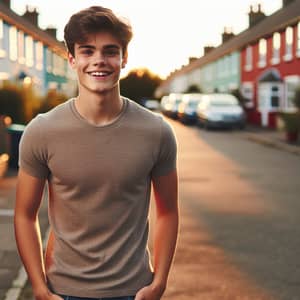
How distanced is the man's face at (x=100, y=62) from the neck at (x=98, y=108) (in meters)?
0.03

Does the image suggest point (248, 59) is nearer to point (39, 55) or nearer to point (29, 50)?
point (39, 55)

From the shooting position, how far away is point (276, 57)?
38250 millimetres

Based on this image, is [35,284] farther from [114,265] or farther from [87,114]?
[87,114]

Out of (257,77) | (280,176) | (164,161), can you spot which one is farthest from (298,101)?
(164,161)

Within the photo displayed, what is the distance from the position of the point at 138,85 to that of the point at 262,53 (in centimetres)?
5879

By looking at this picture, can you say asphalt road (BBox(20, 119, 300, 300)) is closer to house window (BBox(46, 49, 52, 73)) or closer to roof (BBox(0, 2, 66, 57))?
roof (BBox(0, 2, 66, 57))

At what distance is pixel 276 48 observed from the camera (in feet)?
126

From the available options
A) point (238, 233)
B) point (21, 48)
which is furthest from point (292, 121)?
point (21, 48)

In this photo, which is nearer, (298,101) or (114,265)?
(114,265)

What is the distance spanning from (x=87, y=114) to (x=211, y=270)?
439cm

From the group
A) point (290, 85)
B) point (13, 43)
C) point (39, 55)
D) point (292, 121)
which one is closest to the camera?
point (292, 121)

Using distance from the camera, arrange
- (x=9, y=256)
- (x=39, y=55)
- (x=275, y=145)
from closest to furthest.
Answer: (x=9, y=256) < (x=275, y=145) < (x=39, y=55)

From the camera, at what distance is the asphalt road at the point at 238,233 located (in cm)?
598

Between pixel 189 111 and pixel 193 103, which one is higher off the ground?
pixel 193 103
